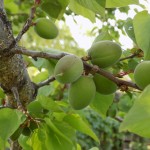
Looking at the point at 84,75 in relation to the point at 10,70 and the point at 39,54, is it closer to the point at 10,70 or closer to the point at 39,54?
the point at 39,54

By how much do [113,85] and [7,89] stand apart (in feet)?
1.22

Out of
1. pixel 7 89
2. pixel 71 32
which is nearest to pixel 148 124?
pixel 7 89

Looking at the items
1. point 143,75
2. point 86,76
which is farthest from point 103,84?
point 143,75

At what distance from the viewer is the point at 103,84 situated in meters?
0.93

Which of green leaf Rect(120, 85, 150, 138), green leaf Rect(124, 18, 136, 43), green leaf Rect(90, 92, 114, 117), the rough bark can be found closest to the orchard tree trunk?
the rough bark

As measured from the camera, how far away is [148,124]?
0.68 metres

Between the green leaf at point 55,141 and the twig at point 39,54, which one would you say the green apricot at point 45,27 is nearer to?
the twig at point 39,54

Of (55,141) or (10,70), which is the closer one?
(55,141)

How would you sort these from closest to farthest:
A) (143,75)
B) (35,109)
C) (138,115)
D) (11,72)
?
1. (138,115)
2. (143,75)
3. (35,109)
4. (11,72)

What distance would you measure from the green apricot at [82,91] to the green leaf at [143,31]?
0.14m

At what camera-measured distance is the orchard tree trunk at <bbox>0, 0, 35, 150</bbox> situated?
1.05 meters

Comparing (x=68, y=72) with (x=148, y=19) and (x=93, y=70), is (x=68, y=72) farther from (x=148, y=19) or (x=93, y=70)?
(x=148, y=19)

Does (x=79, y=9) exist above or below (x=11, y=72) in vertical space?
above

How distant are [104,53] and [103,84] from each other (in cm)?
8
